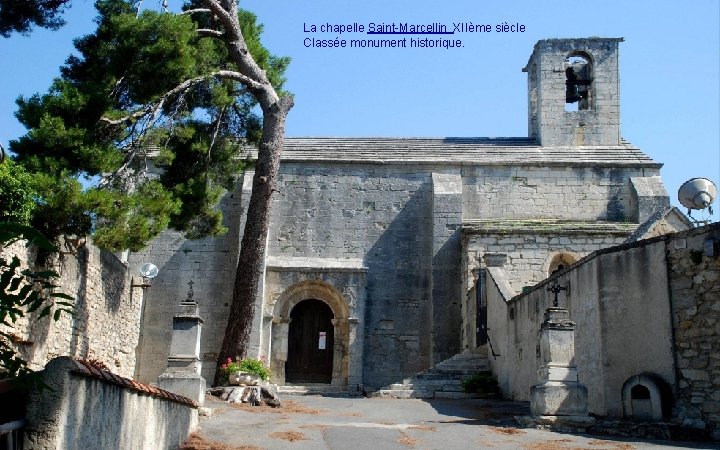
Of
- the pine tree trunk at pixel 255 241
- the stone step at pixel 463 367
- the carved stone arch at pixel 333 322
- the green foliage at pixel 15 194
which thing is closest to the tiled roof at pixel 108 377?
the green foliage at pixel 15 194

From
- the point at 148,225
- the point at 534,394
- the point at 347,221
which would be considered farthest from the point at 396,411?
the point at 347,221

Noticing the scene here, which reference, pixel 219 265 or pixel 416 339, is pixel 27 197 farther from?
pixel 416 339

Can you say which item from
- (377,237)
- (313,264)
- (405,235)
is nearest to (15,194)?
(313,264)

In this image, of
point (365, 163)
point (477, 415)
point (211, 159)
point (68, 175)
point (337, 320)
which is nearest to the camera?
point (68, 175)

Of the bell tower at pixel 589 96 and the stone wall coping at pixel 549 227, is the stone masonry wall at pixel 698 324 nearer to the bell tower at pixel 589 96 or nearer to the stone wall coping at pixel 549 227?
the stone wall coping at pixel 549 227

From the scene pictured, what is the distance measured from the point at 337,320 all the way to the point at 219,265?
3.67 metres

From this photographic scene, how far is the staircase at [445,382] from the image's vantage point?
14.9 meters

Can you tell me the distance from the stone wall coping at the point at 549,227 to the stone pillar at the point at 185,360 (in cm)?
1001

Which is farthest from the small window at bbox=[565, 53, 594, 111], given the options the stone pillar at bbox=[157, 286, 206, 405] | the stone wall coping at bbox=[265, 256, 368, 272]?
the stone pillar at bbox=[157, 286, 206, 405]

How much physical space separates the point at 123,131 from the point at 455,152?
38.6 feet

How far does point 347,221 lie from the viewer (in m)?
21.0

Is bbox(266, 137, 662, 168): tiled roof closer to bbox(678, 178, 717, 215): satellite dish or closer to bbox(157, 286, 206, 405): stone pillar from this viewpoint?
bbox(678, 178, 717, 215): satellite dish

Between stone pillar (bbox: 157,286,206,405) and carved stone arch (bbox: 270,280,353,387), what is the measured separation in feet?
29.0

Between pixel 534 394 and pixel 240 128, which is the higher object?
pixel 240 128
